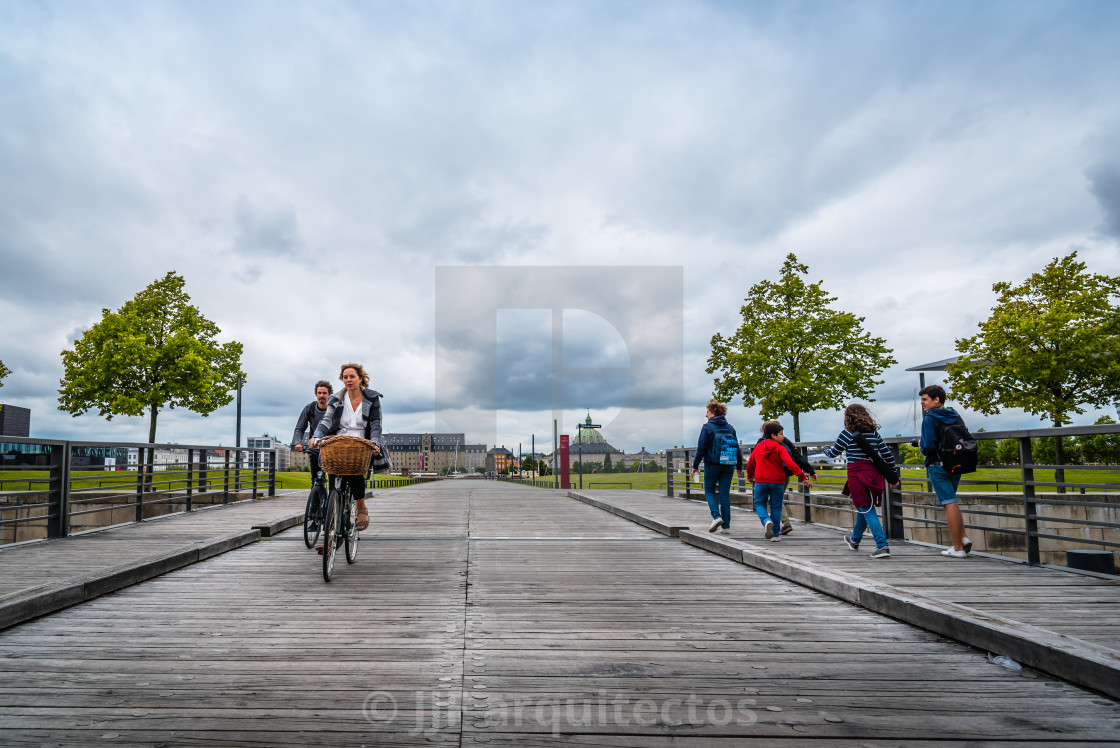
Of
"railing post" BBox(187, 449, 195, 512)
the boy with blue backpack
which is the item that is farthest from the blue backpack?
"railing post" BBox(187, 449, 195, 512)

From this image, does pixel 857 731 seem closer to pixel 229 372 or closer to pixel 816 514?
pixel 816 514

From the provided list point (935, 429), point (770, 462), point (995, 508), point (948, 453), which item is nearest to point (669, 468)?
point (995, 508)

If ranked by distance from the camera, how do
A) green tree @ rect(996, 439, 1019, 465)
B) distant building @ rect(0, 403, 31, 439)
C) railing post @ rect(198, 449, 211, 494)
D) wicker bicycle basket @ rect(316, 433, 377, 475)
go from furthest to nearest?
distant building @ rect(0, 403, 31, 439), green tree @ rect(996, 439, 1019, 465), railing post @ rect(198, 449, 211, 494), wicker bicycle basket @ rect(316, 433, 377, 475)

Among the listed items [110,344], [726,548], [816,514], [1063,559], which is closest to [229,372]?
[110,344]

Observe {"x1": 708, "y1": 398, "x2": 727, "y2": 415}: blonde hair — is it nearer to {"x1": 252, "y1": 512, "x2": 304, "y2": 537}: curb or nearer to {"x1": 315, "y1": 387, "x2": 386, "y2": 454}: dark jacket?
{"x1": 315, "y1": 387, "x2": 386, "y2": 454}: dark jacket

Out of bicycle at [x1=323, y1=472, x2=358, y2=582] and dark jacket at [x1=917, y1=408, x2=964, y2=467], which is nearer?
bicycle at [x1=323, y1=472, x2=358, y2=582]

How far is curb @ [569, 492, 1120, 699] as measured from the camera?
3371 millimetres

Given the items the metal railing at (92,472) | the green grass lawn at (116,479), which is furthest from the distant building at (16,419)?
the metal railing at (92,472)

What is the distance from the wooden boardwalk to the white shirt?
1.48m

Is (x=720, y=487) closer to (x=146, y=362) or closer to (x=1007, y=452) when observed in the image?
(x=146, y=362)

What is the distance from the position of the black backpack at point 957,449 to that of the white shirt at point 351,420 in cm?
575

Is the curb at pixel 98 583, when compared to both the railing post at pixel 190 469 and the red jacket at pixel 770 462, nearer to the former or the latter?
the railing post at pixel 190 469

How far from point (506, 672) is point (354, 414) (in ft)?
12.6

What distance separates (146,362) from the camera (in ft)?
95.3
